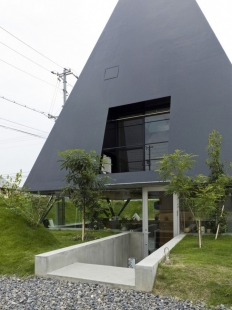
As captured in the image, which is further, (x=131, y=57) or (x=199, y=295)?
(x=131, y=57)

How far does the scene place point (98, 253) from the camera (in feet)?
24.7


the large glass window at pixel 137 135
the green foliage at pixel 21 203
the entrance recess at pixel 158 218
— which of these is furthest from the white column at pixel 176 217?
the green foliage at pixel 21 203

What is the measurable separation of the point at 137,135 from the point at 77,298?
8598 millimetres

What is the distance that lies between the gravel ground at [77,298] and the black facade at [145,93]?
5.28m

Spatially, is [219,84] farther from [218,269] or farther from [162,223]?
[218,269]

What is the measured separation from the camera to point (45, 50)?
19.3 m

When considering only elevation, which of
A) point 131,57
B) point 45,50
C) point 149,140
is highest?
point 45,50

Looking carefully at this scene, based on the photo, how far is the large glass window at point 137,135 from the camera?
38.0 ft

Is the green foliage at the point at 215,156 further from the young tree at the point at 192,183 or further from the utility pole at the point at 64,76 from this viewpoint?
the utility pole at the point at 64,76

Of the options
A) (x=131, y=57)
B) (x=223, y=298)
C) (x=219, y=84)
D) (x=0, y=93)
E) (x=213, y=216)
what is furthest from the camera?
(x=0, y=93)

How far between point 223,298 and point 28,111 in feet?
65.0

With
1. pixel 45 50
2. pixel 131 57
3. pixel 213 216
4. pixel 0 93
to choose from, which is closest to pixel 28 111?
pixel 0 93

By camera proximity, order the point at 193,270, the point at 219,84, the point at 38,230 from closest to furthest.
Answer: the point at 193,270, the point at 38,230, the point at 219,84

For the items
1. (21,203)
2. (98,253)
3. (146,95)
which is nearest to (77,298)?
(98,253)
